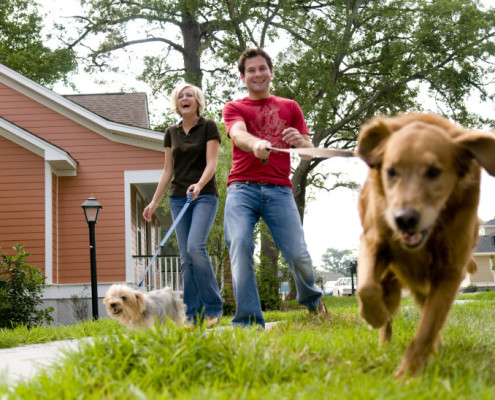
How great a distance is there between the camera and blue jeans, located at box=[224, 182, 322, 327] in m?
4.96

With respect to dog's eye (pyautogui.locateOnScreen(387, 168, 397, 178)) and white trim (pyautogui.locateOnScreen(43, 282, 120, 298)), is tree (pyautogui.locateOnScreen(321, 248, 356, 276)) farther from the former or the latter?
dog's eye (pyautogui.locateOnScreen(387, 168, 397, 178))

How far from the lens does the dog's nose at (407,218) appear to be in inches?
104

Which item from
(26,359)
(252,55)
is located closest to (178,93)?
(252,55)

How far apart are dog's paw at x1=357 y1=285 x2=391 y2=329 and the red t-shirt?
2094 millimetres

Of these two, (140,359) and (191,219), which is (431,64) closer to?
(191,219)

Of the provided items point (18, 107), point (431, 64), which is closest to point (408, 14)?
point (431, 64)

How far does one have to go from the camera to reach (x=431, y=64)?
23.8 metres

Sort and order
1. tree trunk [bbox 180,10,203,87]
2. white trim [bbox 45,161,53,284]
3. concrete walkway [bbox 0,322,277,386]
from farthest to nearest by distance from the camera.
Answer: tree trunk [bbox 180,10,203,87] → white trim [bbox 45,161,53,284] → concrete walkway [bbox 0,322,277,386]

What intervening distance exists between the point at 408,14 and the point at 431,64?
228 cm

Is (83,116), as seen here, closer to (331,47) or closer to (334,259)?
(331,47)

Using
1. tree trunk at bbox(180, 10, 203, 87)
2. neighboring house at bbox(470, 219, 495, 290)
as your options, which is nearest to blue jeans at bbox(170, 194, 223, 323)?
Result: tree trunk at bbox(180, 10, 203, 87)

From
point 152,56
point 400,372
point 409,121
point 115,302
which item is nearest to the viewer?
point 400,372

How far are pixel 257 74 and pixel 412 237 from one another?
2.80 m

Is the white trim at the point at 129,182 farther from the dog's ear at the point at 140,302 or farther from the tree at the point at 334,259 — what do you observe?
the tree at the point at 334,259
